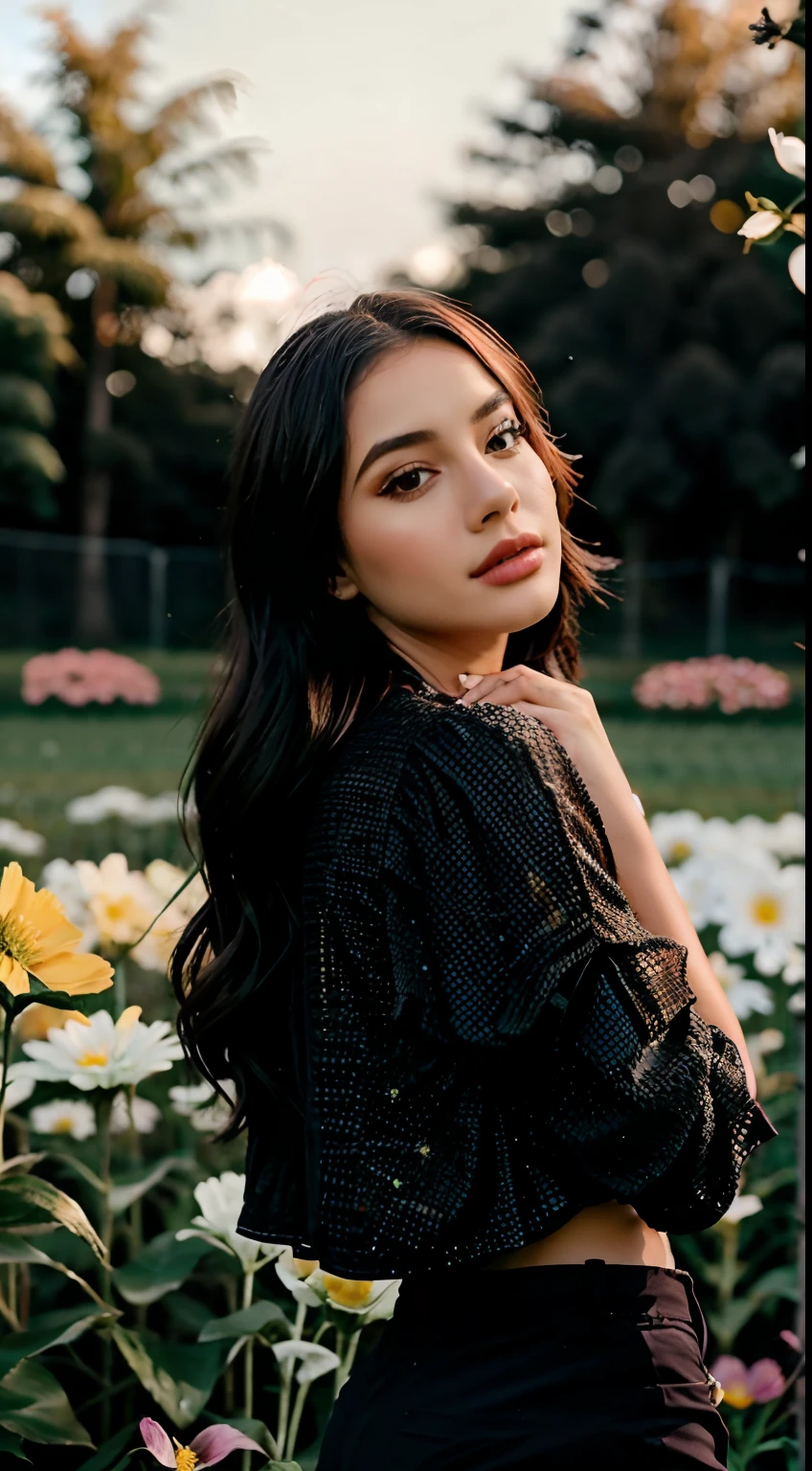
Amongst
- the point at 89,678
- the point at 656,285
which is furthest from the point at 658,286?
the point at 89,678

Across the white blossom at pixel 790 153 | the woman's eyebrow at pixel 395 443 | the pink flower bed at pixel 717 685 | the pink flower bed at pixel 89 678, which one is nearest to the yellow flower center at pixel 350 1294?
the woman's eyebrow at pixel 395 443

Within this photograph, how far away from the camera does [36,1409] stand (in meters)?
1.16

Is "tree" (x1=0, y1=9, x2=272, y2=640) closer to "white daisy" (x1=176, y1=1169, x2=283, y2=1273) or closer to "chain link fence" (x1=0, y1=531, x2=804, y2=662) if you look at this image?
"chain link fence" (x1=0, y1=531, x2=804, y2=662)

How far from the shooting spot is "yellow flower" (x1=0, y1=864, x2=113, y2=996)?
3.49 ft

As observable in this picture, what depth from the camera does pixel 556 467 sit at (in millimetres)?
1237

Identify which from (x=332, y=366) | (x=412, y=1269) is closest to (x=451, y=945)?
(x=412, y=1269)

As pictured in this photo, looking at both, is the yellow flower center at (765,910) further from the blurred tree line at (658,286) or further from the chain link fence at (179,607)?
the blurred tree line at (658,286)

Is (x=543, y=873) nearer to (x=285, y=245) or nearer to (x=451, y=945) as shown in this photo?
(x=451, y=945)

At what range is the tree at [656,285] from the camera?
2095 centimetres

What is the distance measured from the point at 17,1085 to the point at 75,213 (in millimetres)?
21599

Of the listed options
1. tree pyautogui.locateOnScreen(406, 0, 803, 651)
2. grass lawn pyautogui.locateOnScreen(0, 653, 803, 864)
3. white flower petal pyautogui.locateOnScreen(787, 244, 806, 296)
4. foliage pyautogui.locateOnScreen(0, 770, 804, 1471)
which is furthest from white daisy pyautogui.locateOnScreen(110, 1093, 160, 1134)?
tree pyautogui.locateOnScreen(406, 0, 803, 651)

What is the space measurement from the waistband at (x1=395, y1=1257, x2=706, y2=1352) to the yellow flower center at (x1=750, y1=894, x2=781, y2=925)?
1.30 metres

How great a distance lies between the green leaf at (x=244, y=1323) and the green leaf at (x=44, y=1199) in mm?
212

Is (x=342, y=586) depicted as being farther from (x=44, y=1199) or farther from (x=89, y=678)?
(x=89, y=678)
